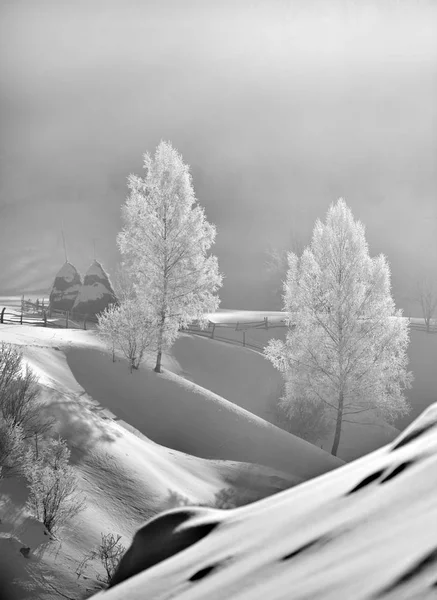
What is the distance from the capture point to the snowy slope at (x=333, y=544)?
0.73 m

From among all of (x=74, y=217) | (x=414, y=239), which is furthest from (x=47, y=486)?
(x=74, y=217)

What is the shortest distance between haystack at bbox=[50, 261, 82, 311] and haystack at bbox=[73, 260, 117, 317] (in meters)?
1.66

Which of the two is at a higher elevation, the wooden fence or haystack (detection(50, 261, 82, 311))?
haystack (detection(50, 261, 82, 311))

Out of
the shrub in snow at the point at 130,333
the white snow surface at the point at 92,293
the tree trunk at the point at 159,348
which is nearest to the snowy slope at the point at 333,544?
the shrub in snow at the point at 130,333

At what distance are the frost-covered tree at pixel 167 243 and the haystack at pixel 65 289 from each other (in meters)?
13.0

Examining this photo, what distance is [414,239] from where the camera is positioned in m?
96.9

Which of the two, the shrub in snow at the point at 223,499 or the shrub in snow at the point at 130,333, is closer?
the shrub in snow at the point at 223,499

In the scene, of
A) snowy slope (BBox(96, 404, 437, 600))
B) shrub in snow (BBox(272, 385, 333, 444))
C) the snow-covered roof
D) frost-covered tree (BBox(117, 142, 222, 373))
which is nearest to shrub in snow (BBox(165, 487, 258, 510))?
shrub in snow (BBox(272, 385, 333, 444))

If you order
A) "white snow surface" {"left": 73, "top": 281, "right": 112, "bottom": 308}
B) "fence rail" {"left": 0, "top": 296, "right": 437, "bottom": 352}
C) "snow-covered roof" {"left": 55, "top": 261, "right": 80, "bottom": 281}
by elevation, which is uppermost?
"snow-covered roof" {"left": 55, "top": 261, "right": 80, "bottom": 281}

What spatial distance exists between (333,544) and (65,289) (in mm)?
31026

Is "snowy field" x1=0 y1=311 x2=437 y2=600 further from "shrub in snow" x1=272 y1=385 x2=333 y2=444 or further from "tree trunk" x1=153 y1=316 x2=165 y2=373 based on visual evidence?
"shrub in snow" x1=272 y1=385 x2=333 y2=444

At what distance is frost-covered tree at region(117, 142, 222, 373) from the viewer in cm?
1770

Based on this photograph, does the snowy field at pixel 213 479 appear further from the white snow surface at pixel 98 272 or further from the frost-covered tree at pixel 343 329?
the white snow surface at pixel 98 272

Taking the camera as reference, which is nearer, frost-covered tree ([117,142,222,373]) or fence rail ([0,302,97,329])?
frost-covered tree ([117,142,222,373])
